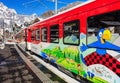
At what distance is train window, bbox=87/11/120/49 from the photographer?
197 inches

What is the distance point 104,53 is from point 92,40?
0.75 meters

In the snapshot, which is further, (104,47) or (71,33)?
(71,33)

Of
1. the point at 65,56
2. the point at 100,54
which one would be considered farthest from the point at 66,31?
the point at 100,54

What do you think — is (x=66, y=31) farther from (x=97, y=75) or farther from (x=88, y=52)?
(x=97, y=75)

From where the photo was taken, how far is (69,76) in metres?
8.59

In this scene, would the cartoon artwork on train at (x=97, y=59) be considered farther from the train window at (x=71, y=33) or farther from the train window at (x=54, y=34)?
the train window at (x=54, y=34)

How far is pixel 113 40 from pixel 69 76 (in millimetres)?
3922

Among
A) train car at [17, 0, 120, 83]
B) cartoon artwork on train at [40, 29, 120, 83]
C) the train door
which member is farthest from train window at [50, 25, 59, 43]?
the train door

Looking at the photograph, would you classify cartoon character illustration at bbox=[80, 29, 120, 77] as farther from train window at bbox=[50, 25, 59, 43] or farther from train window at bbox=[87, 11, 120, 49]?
train window at bbox=[50, 25, 59, 43]

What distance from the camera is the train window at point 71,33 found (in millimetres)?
7123

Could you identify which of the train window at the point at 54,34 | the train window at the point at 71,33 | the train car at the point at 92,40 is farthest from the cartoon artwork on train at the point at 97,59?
the train window at the point at 54,34

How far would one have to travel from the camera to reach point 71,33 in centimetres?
767

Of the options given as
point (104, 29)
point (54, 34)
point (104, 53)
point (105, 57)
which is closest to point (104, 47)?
point (104, 53)

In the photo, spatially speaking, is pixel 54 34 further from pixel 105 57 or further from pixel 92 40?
pixel 105 57
